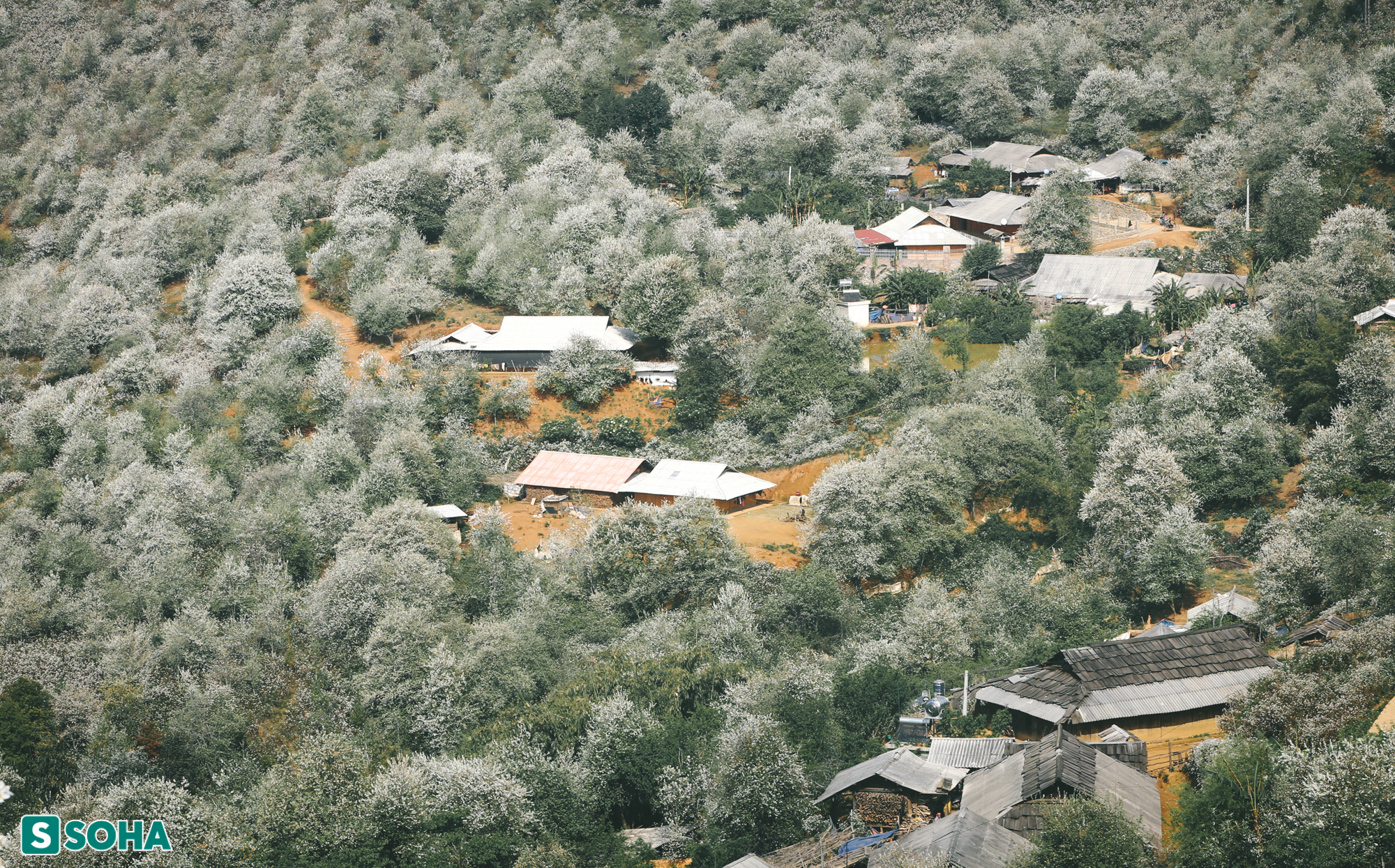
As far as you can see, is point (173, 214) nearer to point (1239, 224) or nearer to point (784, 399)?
point (784, 399)

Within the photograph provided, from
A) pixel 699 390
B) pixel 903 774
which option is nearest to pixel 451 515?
pixel 699 390

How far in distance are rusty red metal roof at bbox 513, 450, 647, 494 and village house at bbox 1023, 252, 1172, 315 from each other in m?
18.7

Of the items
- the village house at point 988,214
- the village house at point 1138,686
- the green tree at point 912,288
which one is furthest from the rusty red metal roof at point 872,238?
the village house at point 1138,686

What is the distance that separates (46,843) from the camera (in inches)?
1060

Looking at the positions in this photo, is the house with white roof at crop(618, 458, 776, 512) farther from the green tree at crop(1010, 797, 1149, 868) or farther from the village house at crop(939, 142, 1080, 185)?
the village house at crop(939, 142, 1080, 185)

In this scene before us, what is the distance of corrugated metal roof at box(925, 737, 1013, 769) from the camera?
2791cm

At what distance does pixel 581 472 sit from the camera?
159ft

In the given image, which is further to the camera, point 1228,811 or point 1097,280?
point 1097,280

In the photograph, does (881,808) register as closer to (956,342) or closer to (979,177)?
(956,342)

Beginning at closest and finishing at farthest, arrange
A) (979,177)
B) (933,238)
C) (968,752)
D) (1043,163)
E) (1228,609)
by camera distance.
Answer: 1. (968,752)
2. (1228,609)
3. (933,238)
4. (979,177)
5. (1043,163)

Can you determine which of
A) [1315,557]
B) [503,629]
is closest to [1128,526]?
[1315,557]

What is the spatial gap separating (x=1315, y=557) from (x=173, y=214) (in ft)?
198

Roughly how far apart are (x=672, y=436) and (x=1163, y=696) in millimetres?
24867

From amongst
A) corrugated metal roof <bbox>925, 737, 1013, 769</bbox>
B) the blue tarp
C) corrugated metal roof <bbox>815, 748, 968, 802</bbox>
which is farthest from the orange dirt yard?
the blue tarp
